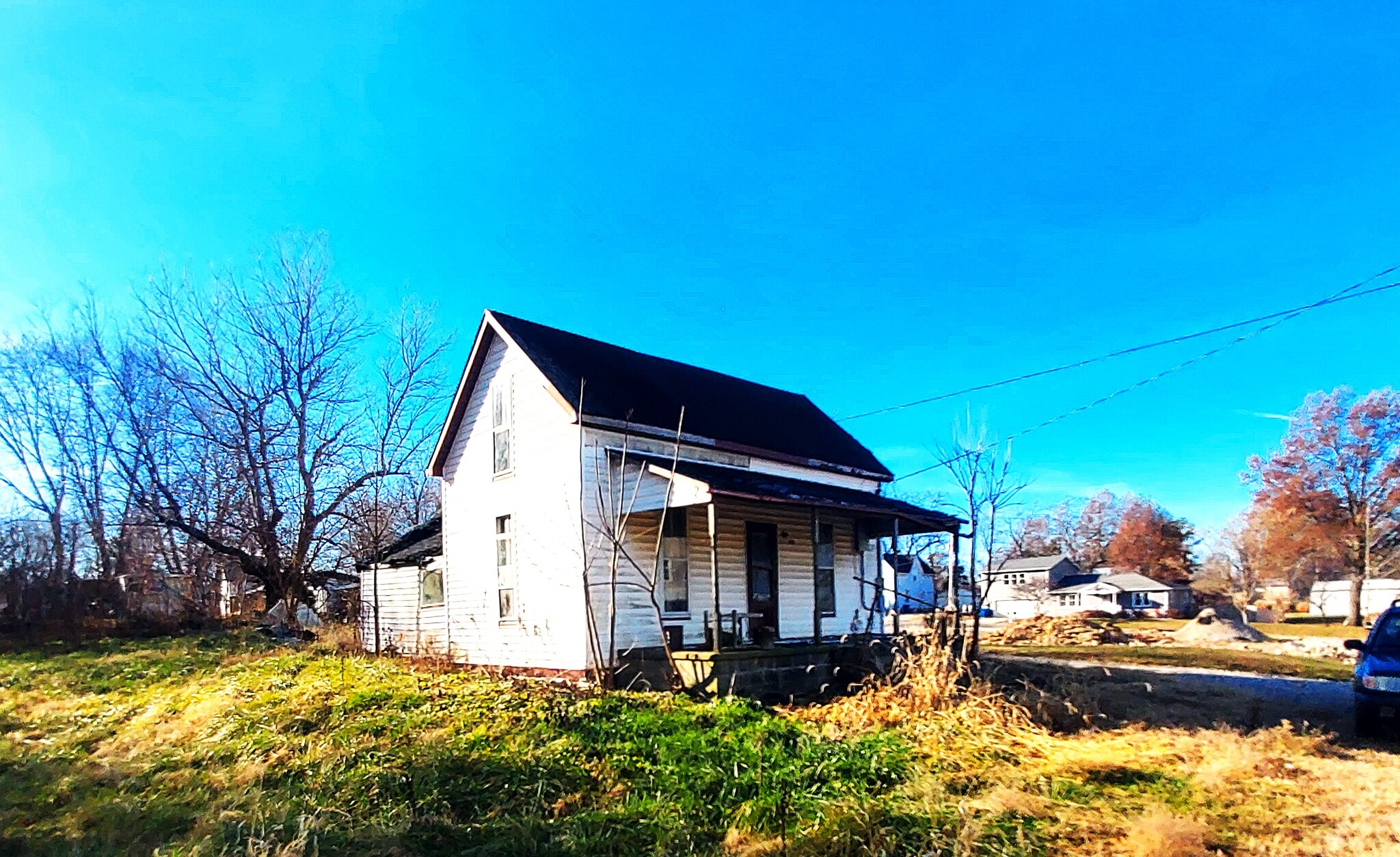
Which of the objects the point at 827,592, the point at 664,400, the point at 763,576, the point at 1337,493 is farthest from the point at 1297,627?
the point at 664,400

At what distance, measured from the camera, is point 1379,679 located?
31.0 ft

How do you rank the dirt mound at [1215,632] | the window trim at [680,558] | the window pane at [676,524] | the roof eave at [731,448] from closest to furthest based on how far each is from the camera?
the roof eave at [731,448], the window trim at [680,558], the window pane at [676,524], the dirt mound at [1215,632]

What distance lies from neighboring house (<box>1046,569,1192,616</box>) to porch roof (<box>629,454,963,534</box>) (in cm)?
4915

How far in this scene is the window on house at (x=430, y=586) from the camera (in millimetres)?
17812

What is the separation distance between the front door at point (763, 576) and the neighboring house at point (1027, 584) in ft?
181

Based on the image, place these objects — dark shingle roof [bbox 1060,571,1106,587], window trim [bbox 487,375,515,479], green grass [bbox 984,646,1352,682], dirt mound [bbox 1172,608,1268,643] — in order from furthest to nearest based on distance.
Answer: dark shingle roof [bbox 1060,571,1106,587] → dirt mound [bbox 1172,608,1268,643] → green grass [bbox 984,646,1352,682] → window trim [bbox 487,375,515,479]

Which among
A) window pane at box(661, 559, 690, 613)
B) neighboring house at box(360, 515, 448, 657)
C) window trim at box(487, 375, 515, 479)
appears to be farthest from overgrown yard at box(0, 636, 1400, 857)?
neighboring house at box(360, 515, 448, 657)

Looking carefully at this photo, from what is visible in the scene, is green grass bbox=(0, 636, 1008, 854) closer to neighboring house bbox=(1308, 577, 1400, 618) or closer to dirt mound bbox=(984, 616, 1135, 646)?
dirt mound bbox=(984, 616, 1135, 646)

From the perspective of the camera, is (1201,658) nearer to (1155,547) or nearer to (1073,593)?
(1073,593)

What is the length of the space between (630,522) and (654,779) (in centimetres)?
684

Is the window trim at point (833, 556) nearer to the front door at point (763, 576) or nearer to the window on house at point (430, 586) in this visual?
the front door at point (763, 576)

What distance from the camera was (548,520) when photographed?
14172mm

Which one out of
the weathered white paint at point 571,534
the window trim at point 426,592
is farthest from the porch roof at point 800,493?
the window trim at point 426,592

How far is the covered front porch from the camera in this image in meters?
12.4
